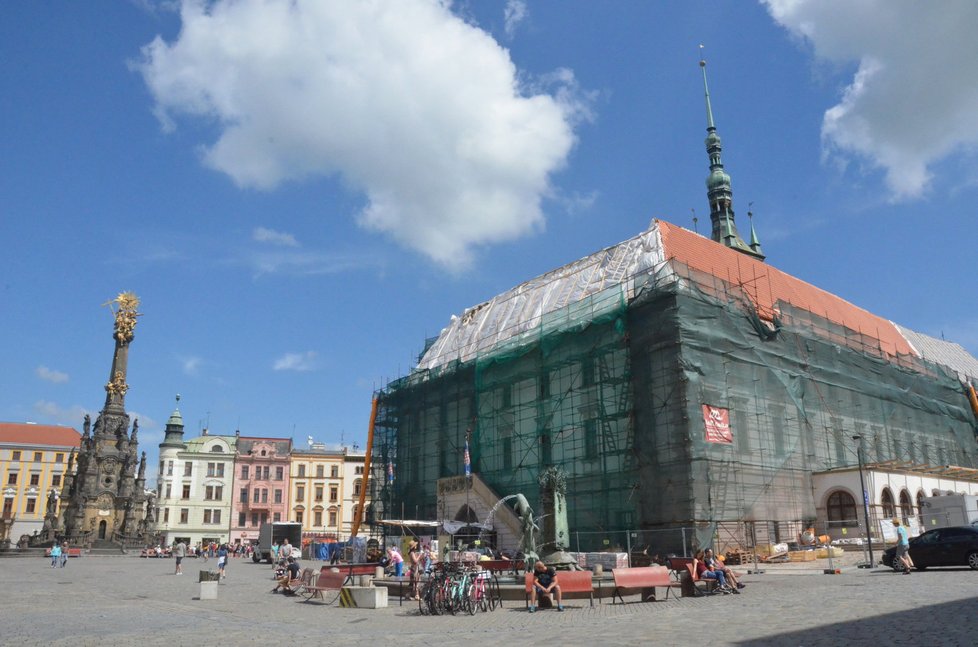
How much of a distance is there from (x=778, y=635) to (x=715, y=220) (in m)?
73.1

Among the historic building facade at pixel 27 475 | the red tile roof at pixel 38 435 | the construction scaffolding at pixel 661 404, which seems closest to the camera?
the construction scaffolding at pixel 661 404

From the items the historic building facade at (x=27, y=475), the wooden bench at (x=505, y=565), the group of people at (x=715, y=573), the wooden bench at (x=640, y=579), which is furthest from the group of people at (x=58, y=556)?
the historic building facade at (x=27, y=475)

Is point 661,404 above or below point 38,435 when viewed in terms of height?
below

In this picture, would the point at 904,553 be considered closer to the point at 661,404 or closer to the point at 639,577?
the point at 639,577

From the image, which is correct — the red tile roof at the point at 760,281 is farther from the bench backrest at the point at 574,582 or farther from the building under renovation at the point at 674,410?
the bench backrest at the point at 574,582

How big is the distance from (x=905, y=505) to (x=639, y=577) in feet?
82.9

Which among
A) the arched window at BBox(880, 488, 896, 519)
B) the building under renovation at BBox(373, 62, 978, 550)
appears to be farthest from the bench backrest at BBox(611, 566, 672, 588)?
the arched window at BBox(880, 488, 896, 519)

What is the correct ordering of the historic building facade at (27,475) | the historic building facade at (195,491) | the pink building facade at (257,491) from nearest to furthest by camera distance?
the historic building facade at (195,491) → the pink building facade at (257,491) → the historic building facade at (27,475)

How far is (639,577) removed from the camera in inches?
709

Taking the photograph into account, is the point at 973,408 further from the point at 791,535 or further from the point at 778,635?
the point at 778,635

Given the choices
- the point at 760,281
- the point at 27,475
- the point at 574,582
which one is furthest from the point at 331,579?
the point at 27,475

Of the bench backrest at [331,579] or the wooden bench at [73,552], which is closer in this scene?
the bench backrest at [331,579]

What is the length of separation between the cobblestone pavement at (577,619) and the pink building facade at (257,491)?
58877mm

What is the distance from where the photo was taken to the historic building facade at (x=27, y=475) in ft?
290
